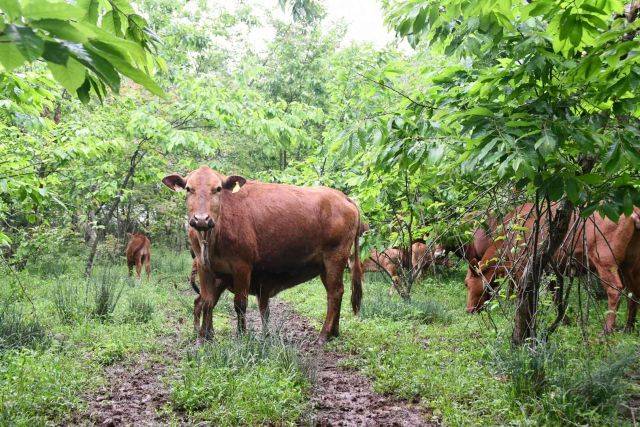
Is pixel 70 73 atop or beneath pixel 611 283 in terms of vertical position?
atop

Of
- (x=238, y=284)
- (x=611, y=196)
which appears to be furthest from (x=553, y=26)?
(x=238, y=284)

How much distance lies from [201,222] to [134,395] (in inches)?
73.6

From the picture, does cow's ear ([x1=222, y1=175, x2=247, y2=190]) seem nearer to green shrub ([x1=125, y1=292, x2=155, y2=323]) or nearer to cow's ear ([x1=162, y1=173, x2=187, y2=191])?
cow's ear ([x1=162, y1=173, x2=187, y2=191])

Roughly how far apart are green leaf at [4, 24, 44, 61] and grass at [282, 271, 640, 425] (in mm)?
3500

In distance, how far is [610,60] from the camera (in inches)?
94.0

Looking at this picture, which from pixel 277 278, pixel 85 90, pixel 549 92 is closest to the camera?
pixel 85 90

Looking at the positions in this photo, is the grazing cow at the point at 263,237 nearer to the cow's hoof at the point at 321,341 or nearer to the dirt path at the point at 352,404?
the cow's hoof at the point at 321,341

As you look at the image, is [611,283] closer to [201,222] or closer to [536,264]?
[536,264]

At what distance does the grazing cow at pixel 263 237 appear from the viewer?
231 inches

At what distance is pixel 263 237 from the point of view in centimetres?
648

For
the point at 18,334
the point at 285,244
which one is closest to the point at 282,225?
the point at 285,244

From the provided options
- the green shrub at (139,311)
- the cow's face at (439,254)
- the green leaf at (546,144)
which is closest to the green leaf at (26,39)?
the green leaf at (546,144)

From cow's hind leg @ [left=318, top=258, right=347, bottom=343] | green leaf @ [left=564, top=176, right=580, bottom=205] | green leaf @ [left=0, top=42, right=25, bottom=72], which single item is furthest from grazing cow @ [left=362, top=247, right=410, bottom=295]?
green leaf @ [left=0, top=42, right=25, bottom=72]

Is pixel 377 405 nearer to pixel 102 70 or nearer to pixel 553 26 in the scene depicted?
pixel 553 26
